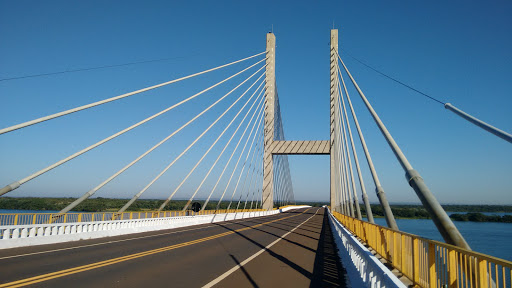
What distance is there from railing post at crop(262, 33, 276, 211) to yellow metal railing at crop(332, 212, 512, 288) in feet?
133

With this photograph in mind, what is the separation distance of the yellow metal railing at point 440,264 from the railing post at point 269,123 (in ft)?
133

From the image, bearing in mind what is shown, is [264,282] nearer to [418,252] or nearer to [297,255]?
[418,252]

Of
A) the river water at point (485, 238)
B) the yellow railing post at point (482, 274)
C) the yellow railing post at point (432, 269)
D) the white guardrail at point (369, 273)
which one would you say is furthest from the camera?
the river water at point (485, 238)

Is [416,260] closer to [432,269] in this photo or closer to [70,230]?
[432,269]

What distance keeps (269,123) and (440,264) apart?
4485 centimetres

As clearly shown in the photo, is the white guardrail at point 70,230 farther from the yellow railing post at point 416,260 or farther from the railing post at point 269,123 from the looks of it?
the railing post at point 269,123

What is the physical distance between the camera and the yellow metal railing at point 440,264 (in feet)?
12.2

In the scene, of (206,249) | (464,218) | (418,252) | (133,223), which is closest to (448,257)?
(418,252)

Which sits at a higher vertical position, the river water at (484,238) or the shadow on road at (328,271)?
the shadow on road at (328,271)

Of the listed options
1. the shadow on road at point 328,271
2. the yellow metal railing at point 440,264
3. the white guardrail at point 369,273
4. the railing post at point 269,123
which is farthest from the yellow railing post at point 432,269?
the railing post at point 269,123

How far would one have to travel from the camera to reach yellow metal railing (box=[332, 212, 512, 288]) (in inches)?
146

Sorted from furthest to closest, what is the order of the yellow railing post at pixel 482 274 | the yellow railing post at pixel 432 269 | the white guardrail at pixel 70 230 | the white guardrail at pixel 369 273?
the white guardrail at pixel 70 230
the white guardrail at pixel 369 273
the yellow railing post at pixel 432 269
the yellow railing post at pixel 482 274

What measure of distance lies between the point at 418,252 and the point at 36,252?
11963mm

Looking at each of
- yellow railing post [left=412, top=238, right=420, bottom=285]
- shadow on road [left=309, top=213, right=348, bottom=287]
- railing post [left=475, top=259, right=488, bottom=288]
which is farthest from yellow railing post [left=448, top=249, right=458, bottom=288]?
shadow on road [left=309, top=213, right=348, bottom=287]
